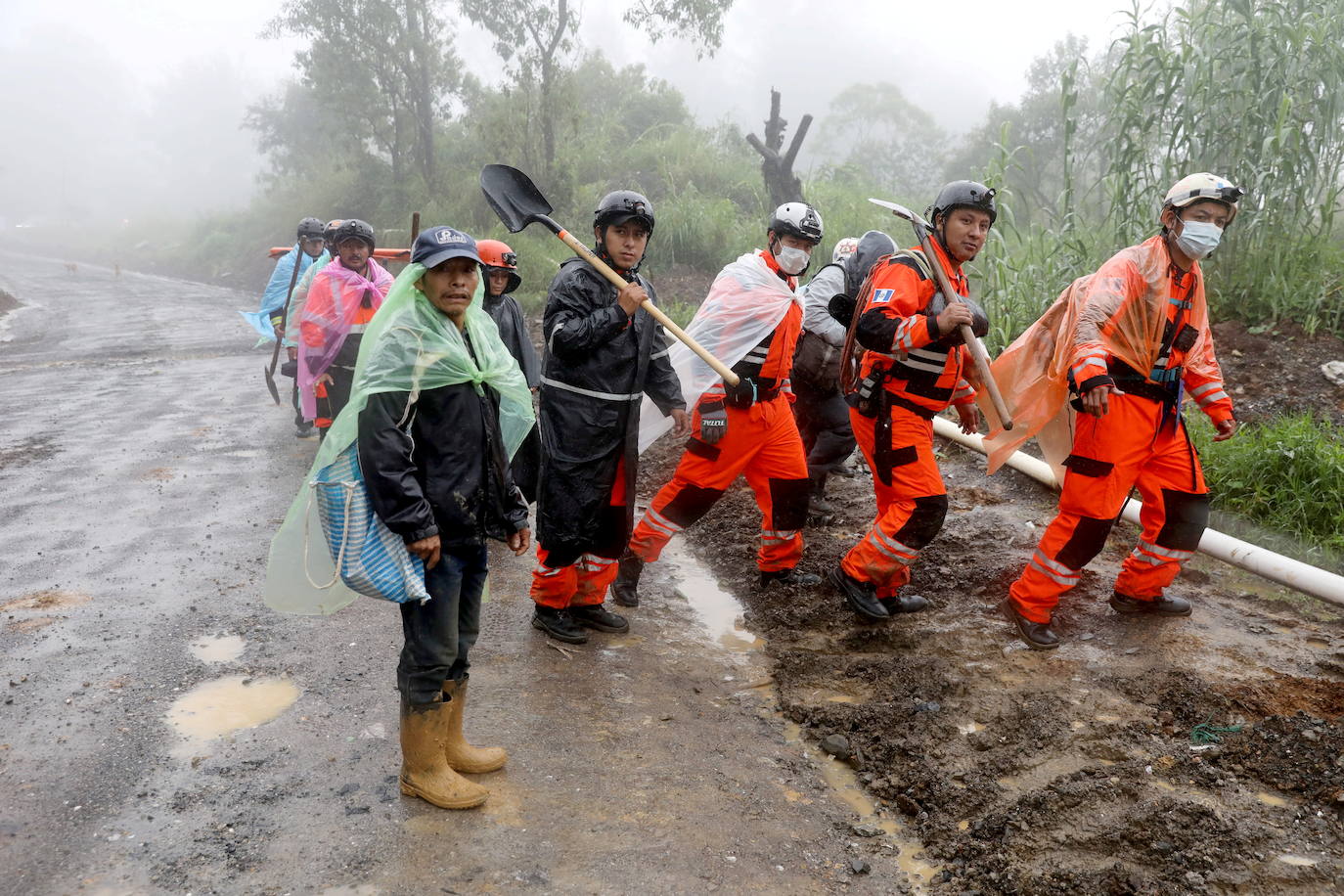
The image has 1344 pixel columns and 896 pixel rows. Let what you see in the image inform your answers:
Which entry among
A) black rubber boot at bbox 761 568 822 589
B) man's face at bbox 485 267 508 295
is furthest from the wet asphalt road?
man's face at bbox 485 267 508 295

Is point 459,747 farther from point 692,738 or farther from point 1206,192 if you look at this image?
point 1206,192

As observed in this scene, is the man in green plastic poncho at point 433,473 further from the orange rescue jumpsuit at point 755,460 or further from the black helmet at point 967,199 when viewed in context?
the black helmet at point 967,199

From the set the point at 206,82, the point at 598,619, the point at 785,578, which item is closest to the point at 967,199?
the point at 785,578

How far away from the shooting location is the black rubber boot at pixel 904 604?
15.5 feet

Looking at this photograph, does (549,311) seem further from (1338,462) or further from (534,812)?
(1338,462)

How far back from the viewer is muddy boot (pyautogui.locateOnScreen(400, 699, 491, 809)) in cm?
307

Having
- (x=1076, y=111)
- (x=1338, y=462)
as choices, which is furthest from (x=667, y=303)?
(x=1076, y=111)

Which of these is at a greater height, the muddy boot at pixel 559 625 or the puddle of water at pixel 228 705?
the muddy boot at pixel 559 625

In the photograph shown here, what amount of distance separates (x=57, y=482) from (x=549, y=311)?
184 inches

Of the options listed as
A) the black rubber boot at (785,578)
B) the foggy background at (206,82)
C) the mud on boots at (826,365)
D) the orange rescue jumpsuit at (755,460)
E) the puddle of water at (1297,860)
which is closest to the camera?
the puddle of water at (1297,860)

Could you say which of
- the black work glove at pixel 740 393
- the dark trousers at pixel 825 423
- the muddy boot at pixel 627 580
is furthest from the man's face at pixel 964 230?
the muddy boot at pixel 627 580

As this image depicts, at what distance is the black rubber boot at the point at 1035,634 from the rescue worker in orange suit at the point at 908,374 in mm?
515

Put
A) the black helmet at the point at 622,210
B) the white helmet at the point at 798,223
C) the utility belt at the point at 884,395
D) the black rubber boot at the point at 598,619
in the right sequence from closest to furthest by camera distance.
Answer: the black helmet at the point at 622,210 → the utility belt at the point at 884,395 → the black rubber boot at the point at 598,619 → the white helmet at the point at 798,223

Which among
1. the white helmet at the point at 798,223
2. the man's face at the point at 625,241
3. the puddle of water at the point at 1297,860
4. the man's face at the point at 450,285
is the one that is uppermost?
the white helmet at the point at 798,223
